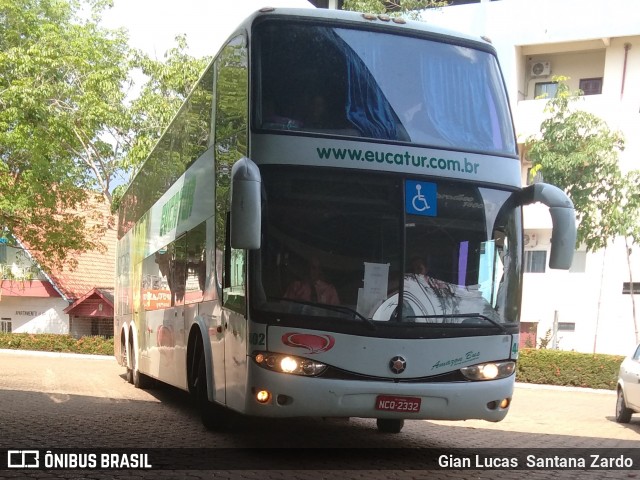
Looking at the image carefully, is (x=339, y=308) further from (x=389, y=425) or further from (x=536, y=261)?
(x=536, y=261)

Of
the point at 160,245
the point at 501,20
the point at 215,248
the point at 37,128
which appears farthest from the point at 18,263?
the point at 215,248

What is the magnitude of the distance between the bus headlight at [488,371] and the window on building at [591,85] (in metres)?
26.4

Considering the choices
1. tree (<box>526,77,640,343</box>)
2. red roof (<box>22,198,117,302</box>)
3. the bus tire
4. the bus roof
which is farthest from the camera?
red roof (<box>22,198,117,302</box>)

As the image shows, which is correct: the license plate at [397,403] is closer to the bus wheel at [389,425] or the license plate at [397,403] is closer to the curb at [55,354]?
the bus wheel at [389,425]

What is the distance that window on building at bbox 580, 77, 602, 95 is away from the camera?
32656mm

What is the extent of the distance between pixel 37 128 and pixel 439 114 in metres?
25.0

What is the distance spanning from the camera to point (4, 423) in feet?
34.9

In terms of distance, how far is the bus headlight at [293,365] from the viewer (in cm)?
779

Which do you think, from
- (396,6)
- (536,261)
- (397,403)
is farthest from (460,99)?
(536,261)

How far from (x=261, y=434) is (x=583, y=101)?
2416 centimetres

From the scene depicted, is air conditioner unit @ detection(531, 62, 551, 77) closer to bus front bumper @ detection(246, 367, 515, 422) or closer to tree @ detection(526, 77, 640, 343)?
tree @ detection(526, 77, 640, 343)

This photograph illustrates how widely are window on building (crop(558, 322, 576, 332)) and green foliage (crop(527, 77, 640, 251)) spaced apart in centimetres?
572

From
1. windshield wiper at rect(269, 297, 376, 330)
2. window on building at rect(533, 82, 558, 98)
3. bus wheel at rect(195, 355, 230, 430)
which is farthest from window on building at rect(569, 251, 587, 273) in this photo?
windshield wiper at rect(269, 297, 376, 330)

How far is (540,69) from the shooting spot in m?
33.6
